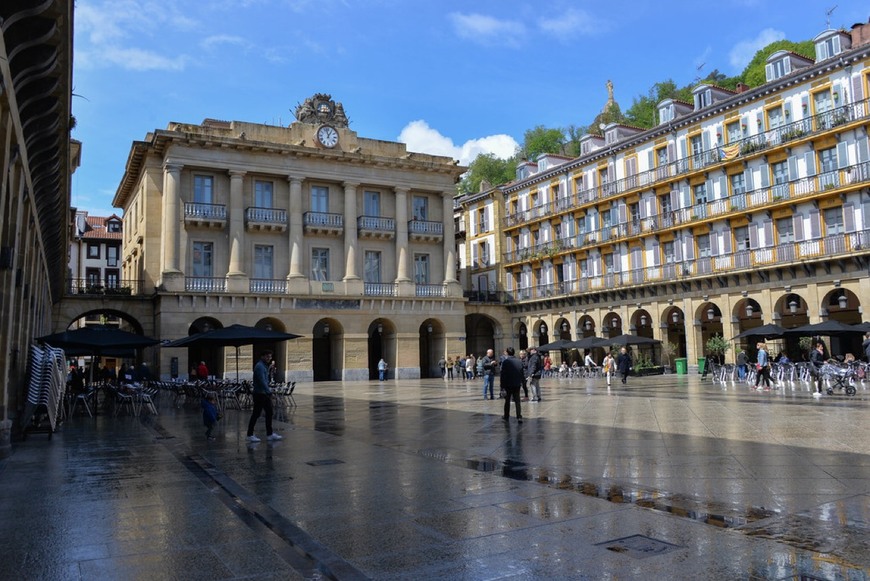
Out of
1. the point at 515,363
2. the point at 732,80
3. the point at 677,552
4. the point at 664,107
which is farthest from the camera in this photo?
the point at 732,80

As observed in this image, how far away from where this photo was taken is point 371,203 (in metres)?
45.9

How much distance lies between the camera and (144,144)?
39.9 metres

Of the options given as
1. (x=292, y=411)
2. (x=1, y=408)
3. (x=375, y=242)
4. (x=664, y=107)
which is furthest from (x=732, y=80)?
(x=1, y=408)

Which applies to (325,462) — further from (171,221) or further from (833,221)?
(171,221)

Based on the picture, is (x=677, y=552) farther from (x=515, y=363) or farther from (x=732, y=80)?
(x=732, y=80)

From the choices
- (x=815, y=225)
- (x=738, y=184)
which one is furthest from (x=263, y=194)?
(x=815, y=225)

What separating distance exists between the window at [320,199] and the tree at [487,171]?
3519 cm

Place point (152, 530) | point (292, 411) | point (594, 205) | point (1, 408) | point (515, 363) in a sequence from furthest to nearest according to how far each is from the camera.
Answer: point (594, 205), point (292, 411), point (515, 363), point (1, 408), point (152, 530)

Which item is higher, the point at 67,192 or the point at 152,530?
the point at 67,192

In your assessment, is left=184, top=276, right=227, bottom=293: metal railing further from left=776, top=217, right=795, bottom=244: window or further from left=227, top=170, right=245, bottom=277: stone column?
left=776, top=217, right=795, bottom=244: window

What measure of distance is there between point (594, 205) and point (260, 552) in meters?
43.8

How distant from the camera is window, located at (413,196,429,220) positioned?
156 feet

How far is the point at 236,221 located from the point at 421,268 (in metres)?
12.9

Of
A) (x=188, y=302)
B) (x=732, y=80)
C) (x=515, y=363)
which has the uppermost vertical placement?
(x=732, y=80)
